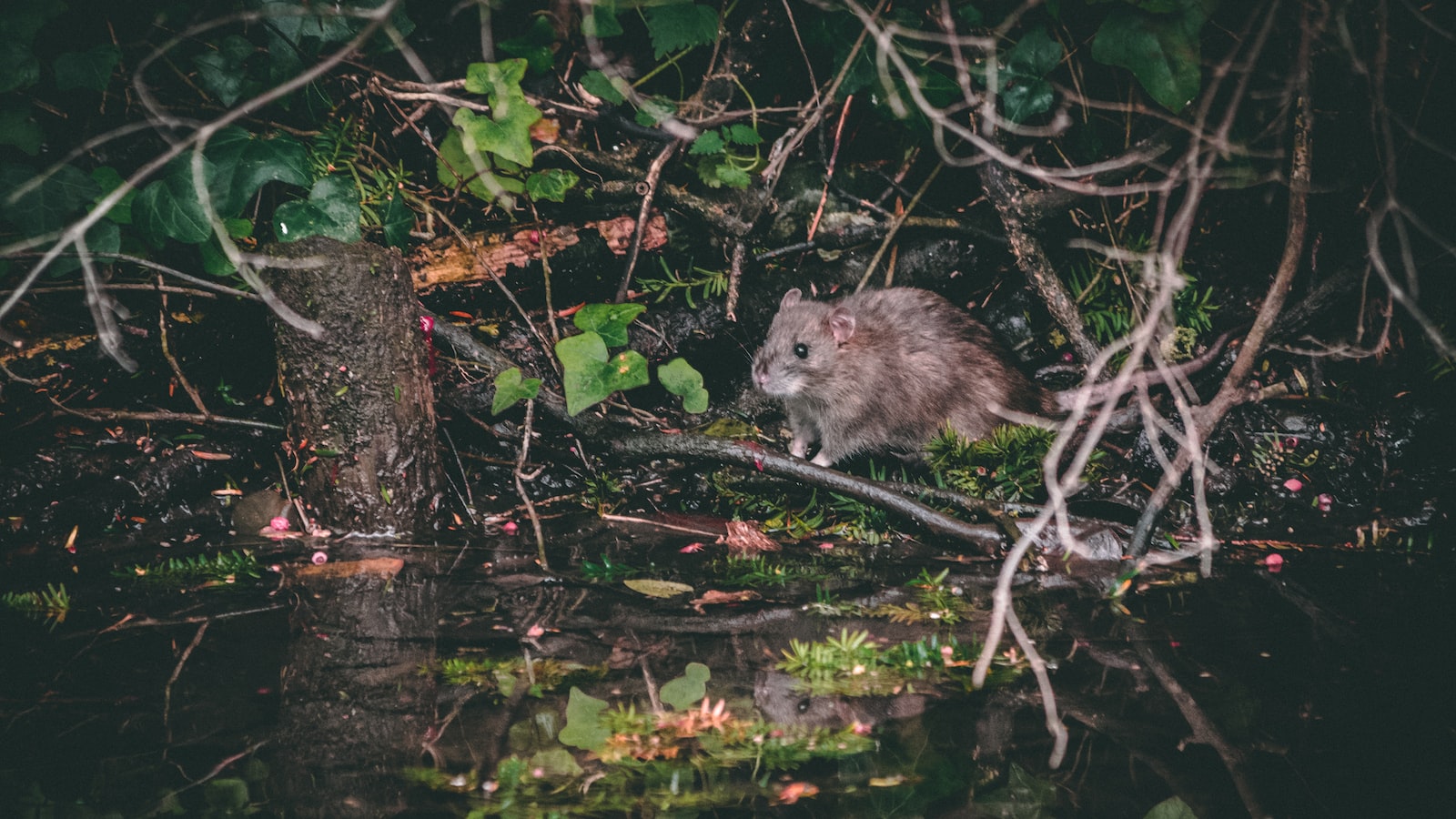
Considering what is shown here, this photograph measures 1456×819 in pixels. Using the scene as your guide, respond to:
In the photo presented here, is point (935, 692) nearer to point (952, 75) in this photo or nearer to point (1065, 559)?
point (1065, 559)

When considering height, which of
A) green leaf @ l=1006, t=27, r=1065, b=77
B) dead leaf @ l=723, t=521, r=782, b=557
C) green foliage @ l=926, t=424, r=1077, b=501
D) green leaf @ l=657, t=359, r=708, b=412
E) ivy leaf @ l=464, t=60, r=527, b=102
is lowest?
dead leaf @ l=723, t=521, r=782, b=557

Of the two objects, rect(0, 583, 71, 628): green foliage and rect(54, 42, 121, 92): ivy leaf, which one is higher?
rect(54, 42, 121, 92): ivy leaf

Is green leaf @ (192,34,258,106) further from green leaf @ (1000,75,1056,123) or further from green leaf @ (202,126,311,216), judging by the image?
green leaf @ (1000,75,1056,123)

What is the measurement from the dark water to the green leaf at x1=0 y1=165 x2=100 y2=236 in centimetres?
174

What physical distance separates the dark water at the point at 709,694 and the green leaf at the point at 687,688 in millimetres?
40

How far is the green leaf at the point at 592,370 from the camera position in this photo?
13.7ft

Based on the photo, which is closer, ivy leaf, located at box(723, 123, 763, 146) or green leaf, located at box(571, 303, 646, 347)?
green leaf, located at box(571, 303, 646, 347)

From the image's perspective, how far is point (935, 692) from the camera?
2799mm

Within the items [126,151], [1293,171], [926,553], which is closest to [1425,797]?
[926,553]

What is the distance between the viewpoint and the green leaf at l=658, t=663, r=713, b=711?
273cm

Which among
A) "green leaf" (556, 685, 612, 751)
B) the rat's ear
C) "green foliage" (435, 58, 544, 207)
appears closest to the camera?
"green leaf" (556, 685, 612, 751)

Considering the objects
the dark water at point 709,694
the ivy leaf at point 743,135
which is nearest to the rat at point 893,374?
the ivy leaf at point 743,135

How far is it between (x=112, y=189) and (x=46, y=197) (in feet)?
0.85

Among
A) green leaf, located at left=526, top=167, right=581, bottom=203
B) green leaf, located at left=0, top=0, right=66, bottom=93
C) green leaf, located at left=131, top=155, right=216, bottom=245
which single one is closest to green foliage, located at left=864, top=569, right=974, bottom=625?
green leaf, located at left=526, top=167, right=581, bottom=203
